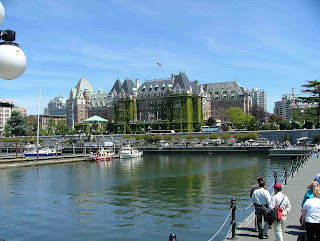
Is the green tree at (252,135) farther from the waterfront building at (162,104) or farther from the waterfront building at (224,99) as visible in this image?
the waterfront building at (224,99)

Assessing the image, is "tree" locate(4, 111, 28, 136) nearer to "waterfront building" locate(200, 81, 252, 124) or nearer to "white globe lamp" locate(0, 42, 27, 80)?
"waterfront building" locate(200, 81, 252, 124)

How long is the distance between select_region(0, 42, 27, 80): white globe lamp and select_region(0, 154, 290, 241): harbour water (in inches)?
560

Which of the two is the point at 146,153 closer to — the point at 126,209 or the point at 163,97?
the point at 163,97

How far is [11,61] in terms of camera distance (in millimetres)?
6051

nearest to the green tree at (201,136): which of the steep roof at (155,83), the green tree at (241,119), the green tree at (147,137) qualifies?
the green tree at (147,137)

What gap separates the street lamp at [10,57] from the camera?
6.05 meters

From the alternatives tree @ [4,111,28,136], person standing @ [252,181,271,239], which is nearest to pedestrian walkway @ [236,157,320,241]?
person standing @ [252,181,271,239]

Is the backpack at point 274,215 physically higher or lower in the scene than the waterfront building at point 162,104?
lower

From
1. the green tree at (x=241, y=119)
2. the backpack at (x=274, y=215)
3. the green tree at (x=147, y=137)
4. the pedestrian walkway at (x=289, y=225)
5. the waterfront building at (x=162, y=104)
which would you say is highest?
A: the waterfront building at (x=162, y=104)

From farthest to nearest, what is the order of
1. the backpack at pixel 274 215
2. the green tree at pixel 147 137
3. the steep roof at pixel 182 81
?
the steep roof at pixel 182 81 → the green tree at pixel 147 137 → the backpack at pixel 274 215

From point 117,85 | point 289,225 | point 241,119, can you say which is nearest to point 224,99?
point 241,119

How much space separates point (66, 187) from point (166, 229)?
20.0 metres

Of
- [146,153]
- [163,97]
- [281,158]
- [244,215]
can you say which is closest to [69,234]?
[244,215]

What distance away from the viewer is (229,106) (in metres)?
163
